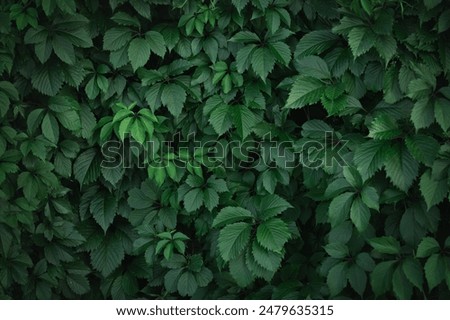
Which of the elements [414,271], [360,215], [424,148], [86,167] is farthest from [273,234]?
[86,167]

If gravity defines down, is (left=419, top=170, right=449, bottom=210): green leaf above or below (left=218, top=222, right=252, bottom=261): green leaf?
above

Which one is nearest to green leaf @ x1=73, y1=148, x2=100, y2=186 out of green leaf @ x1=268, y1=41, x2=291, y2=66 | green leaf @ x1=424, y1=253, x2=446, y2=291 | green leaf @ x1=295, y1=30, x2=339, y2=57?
green leaf @ x1=268, y1=41, x2=291, y2=66

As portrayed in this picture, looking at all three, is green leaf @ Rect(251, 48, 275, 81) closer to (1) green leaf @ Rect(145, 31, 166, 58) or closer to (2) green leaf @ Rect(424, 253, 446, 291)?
(1) green leaf @ Rect(145, 31, 166, 58)

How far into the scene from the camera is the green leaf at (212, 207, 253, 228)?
8.28 ft

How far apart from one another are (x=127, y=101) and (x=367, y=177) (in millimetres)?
1256

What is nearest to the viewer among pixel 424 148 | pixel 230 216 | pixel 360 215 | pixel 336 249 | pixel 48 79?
pixel 424 148

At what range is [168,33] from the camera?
104 inches

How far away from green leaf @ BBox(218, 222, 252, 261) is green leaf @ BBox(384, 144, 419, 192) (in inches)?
27.3

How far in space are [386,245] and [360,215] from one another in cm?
18

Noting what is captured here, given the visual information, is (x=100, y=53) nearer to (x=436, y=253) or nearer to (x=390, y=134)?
(x=390, y=134)

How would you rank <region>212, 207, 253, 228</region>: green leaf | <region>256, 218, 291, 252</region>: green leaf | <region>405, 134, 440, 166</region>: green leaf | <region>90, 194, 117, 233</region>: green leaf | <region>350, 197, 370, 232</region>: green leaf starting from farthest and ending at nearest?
<region>90, 194, 117, 233</region>: green leaf, <region>212, 207, 253, 228</region>: green leaf, <region>256, 218, 291, 252</region>: green leaf, <region>350, 197, 370, 232</region>: green leaf, <region>405, 134, 440, 166</region>: green leaf

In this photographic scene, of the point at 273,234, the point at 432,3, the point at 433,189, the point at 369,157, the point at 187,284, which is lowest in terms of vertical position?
the point at 187,284

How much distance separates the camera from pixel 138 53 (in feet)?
8.48

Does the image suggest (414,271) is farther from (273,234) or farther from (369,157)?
(273,234)
